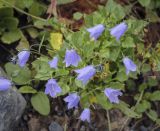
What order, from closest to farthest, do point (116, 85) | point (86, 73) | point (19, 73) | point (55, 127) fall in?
point (86, 73) < point (116, 85) < point (19, 73) < point (55, 127)

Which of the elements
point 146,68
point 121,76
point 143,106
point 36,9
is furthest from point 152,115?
point 36,9

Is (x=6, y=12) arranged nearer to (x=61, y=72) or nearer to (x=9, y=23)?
(x=9, y=23)

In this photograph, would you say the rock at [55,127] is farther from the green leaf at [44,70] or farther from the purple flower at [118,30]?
the purple flower at [118,30]

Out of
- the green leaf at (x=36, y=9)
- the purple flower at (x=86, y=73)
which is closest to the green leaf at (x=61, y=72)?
the purple flower at (x=86, y=73)

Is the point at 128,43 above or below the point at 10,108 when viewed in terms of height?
above

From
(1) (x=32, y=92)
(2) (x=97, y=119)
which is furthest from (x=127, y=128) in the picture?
(1) (x=32, y=92)

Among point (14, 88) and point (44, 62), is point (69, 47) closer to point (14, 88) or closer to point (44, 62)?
point (44, 62)

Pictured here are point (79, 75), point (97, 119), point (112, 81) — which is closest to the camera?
point (79, 75)
